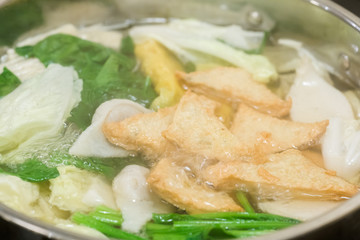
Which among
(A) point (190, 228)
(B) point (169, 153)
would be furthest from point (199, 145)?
(A) point (190, 228)

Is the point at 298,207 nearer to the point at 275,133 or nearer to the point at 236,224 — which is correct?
the point at 236,224

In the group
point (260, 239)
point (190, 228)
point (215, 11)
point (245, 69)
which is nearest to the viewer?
point (260, 239)

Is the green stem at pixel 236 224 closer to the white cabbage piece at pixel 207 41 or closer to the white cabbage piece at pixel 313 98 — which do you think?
the white cabbage piece at pixel 313 98

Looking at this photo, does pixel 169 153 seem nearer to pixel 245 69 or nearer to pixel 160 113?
pixel 160 113

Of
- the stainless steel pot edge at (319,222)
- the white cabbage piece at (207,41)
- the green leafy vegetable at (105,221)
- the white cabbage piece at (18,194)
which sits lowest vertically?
the green leafy vegetable at (105,221)

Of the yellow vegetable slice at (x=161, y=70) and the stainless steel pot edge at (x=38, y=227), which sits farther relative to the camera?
the yellow vegetable slice at (x=161, y=70)

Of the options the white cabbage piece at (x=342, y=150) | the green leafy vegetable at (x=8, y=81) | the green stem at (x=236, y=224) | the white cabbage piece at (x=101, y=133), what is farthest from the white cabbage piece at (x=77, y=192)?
the white cabbage piece at (x=342, y=150)
